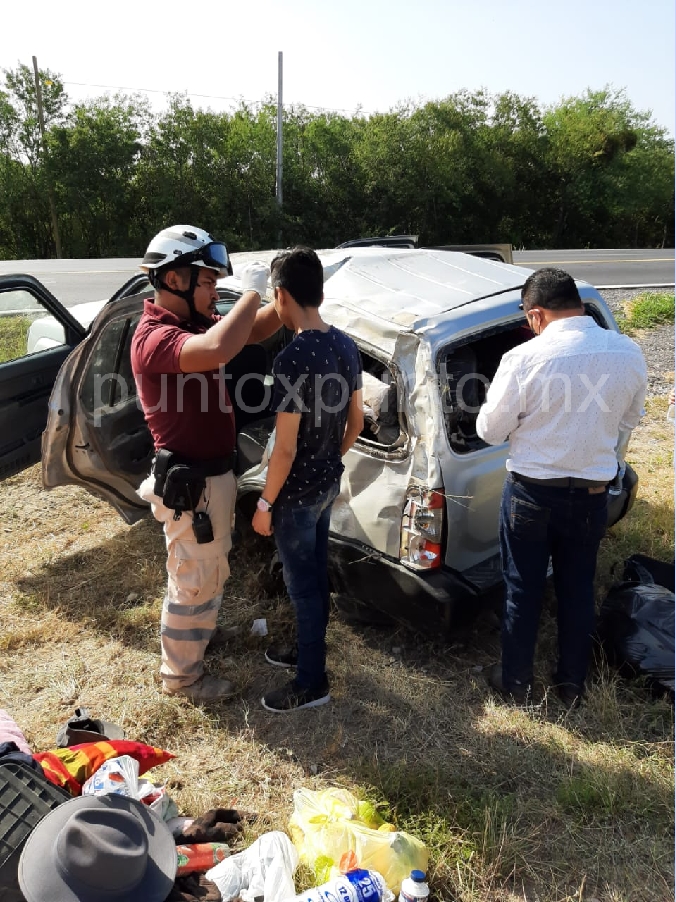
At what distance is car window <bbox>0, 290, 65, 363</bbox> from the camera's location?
4590 mm

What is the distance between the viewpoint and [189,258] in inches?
113

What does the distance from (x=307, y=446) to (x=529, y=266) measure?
18.0 m

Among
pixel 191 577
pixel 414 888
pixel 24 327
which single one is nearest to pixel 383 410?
pixel 191 577

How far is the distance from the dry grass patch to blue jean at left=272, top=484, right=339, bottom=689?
248 mm

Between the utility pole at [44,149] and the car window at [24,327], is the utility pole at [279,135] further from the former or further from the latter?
the car window at [24,327]

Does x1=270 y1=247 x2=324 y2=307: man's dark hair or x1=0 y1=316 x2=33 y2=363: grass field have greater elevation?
x1=270 y1=247 x2=324 y2=307: man's dark hair

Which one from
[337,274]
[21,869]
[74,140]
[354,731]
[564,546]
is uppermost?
[74,140]

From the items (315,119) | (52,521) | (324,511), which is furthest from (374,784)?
(315,119)

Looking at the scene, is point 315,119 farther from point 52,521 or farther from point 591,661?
point 591,661

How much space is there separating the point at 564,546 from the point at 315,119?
943 inches

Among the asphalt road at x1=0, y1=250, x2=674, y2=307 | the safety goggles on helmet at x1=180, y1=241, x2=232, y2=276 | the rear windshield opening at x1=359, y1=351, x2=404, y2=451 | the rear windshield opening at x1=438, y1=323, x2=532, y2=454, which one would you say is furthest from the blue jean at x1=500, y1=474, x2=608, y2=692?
the asphalt road at x1=0, y1=250, x2=674, y2=307

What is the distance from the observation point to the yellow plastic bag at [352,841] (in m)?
2.28

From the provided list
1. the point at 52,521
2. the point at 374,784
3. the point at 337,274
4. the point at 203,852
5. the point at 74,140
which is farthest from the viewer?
the point at 74,140

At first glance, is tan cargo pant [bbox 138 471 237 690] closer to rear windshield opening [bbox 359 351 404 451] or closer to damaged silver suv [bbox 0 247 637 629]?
damaged silver suv [bbox 0 247 637 629]
